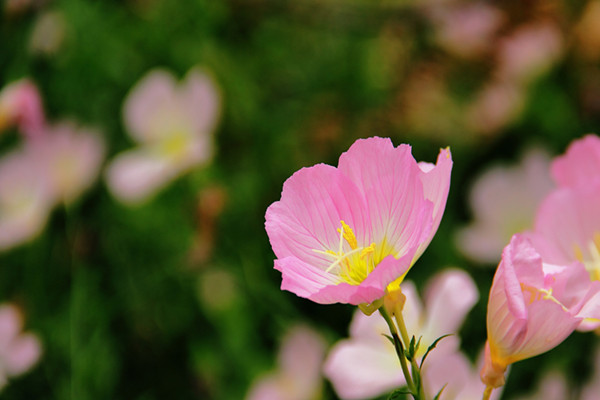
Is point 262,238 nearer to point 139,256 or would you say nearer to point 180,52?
point 139,256

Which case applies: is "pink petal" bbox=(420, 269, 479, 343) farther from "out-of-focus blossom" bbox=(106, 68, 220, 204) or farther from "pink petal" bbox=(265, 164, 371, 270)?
"out-of-focus blossom" bbox=(106, 68, 220, 204)

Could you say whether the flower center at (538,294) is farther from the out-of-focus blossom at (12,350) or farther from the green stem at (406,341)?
the out-of-focus blossom at (12,350)

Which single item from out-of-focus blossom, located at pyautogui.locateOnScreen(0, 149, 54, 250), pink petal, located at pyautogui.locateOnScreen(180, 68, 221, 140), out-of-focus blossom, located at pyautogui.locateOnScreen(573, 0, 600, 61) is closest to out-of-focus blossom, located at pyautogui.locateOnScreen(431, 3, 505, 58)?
out-of-focus blossom, located at pyautogui.locateOnScreen(573, 0, 600, 61)

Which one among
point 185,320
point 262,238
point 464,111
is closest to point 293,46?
point 464,111

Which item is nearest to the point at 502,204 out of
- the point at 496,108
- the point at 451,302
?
the point at 496,108

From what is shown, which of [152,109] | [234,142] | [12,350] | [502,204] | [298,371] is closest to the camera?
[12,350]

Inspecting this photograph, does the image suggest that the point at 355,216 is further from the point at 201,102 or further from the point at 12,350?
the point at 201,102
